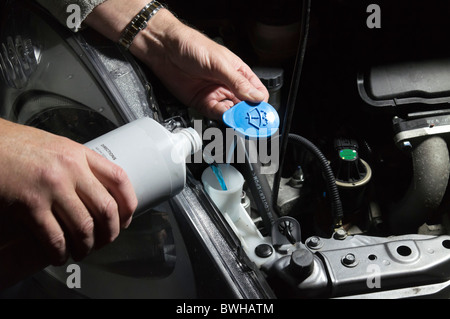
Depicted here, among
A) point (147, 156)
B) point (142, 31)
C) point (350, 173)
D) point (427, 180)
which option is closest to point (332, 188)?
point (350, 173)

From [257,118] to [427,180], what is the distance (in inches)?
15.7

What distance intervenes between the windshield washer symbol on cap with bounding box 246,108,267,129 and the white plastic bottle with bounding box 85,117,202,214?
0.51ft

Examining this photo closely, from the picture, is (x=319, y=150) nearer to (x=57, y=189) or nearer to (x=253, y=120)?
(x=253, y=120)

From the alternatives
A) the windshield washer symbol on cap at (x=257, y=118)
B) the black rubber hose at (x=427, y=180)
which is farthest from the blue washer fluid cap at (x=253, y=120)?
the black rubber hose at (x=427, y=180)

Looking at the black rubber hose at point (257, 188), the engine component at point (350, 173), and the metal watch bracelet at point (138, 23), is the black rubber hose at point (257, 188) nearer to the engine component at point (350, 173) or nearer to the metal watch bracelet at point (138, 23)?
the engine component at point (350, 173)

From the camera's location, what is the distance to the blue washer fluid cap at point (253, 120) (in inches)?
30.0

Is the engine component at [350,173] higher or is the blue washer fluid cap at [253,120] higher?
the blue washer fluid cap at [253,120]

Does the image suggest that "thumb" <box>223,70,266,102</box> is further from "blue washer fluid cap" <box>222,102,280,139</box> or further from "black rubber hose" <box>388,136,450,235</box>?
"black rubber hose" <box>388,136,450,235</box>

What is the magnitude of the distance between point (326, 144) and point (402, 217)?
0.23 meters

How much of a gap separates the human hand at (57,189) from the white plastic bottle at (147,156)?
0.09ft

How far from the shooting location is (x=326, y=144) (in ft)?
3.35

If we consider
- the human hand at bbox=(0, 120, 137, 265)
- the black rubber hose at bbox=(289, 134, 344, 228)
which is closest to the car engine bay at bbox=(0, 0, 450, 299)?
the black rubber hose at bbox=(289, 134, 344, 228)

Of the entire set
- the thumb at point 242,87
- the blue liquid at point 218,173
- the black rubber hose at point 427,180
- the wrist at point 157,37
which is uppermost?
the wrist at point 157,37

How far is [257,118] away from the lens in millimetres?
784
